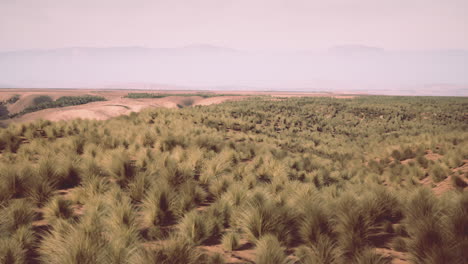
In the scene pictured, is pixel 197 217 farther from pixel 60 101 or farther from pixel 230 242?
pixel 60 101

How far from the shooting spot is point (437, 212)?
159 inches

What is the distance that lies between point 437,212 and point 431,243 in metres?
0.93

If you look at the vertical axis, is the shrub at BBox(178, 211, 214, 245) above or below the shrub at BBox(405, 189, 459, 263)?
below

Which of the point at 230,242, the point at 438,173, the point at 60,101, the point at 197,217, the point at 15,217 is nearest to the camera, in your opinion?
the point at 230,242

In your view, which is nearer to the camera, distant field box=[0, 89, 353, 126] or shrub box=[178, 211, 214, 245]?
shrub box=[178, 211, 214, 245]

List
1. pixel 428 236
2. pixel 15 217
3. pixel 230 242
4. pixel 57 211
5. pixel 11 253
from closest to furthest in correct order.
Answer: pixel 11 253 → pixel 428 236 → pixel 230 242 → pixel 15 217 → pixel 57 211

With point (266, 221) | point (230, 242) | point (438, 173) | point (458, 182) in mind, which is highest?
point (266, 221)

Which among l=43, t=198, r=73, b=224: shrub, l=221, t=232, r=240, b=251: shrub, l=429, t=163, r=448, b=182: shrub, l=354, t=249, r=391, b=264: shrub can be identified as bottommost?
l=429, t=163, r=448, b=182: shrub

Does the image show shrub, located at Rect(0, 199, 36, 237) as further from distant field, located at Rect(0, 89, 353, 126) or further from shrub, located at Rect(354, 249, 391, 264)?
distant field, located at Rect(0, 89, 353, 126)

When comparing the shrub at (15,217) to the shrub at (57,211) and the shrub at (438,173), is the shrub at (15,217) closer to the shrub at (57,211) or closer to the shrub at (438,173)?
the shrub at (57,211)

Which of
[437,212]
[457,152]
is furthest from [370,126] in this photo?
[437,212]

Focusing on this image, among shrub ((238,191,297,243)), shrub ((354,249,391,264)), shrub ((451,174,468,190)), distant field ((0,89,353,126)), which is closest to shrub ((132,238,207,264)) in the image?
shrub ((238,191,297,243))

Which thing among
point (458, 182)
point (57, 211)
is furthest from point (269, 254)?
point (458, 182)

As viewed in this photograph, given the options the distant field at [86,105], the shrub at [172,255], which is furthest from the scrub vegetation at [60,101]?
the shrub at [172,255]
